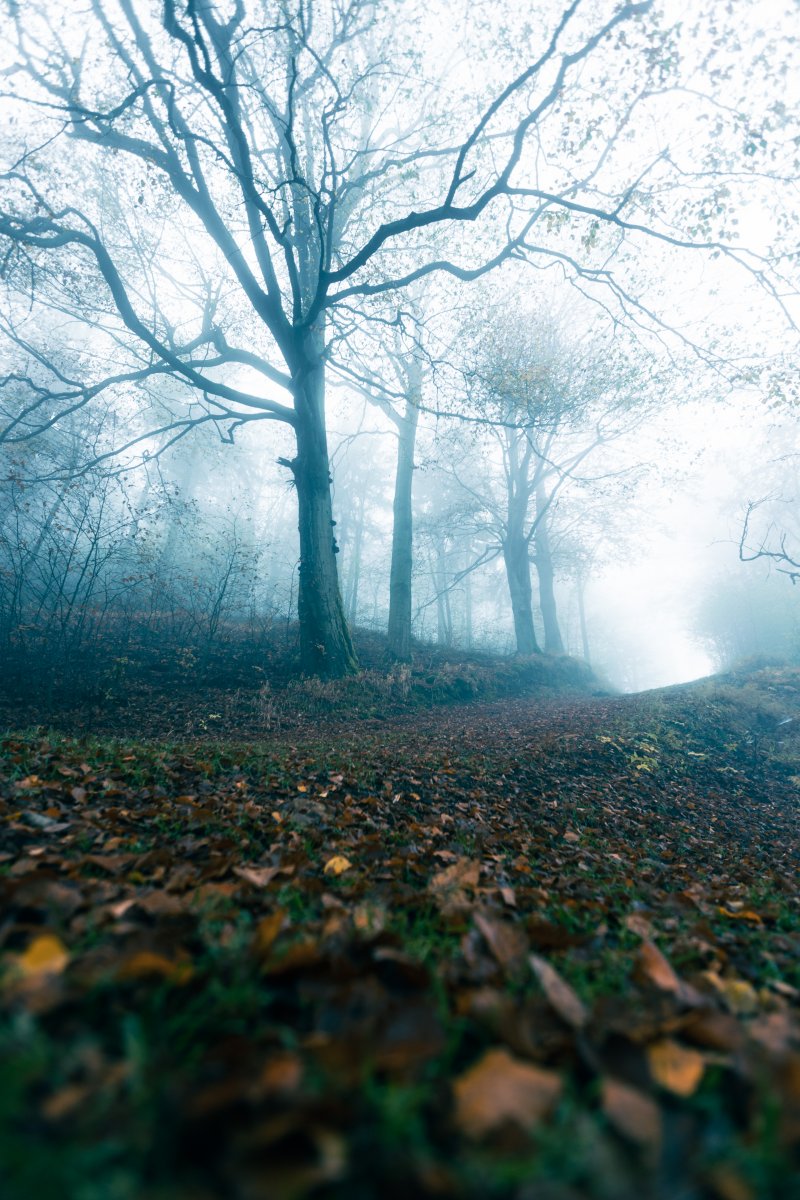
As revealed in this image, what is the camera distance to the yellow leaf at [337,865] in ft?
6.12

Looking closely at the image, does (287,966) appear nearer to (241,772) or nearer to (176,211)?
(241,772)

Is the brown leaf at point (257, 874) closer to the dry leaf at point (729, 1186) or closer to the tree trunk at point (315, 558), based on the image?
the dry leaf at point (729, 1186)

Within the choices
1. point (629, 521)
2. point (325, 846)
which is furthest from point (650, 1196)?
point (629, 521)

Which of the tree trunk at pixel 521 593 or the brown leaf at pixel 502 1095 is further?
the tree trunk at pixel 521 593

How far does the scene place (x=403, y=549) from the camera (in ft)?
44.3

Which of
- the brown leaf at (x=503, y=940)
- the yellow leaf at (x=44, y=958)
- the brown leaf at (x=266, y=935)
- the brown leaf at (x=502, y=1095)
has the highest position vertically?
the yellow leaf at (x=44, y=958)

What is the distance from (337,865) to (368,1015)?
1.13 meters

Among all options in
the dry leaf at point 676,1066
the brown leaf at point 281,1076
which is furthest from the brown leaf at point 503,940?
the brown leaf at point 281,1076

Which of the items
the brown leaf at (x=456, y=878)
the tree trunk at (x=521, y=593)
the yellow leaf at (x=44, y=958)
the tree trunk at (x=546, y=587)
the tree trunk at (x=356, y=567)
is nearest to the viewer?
the yellow leaf at (x=44, y=958)

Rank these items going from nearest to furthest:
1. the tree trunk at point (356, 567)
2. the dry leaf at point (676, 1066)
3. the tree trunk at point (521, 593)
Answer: the dry leaf at point (676, 1066)
the tree trunk at point (521, 593)
the tree trunk at point (356, 567)

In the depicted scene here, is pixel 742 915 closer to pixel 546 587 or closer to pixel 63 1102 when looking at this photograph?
pixel 63 1102

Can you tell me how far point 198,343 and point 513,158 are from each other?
19.0ft

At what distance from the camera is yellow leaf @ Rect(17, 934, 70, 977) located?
832mm

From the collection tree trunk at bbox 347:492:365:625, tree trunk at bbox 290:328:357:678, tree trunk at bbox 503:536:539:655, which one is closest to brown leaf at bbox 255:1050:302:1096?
tree trunk at bbox 290:328:357:678
